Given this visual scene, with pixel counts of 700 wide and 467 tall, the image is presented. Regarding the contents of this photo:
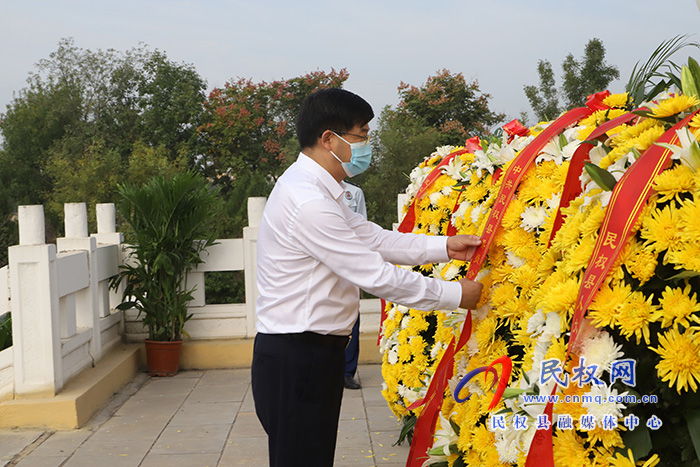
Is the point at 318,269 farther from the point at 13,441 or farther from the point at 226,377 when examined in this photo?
the point at 226,377

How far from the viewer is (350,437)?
4926 mm

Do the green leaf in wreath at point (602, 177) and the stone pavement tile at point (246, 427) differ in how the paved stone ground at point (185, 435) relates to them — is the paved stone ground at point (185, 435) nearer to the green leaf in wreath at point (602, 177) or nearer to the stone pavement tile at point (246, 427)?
the stone pavement tile at point (246, 427)

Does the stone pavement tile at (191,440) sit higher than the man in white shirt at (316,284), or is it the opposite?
the man in white shirt at (316,284)

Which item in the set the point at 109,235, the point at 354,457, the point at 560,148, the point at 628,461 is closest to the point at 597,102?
the point at 560,148

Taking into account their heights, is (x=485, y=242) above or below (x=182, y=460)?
above

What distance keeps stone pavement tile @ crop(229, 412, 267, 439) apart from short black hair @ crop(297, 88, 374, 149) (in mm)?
2858

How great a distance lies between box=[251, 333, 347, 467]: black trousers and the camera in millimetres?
2732

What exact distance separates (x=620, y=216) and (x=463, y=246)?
3.57 feet

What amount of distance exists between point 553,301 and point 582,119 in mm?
938

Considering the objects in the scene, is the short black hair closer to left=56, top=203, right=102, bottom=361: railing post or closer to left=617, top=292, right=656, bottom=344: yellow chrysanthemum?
left=617, top=292, right=656, bottom=344: yellow chrysanthemum

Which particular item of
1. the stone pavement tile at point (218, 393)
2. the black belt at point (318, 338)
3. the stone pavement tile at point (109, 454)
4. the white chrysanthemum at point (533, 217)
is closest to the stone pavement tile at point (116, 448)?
the stone pavement tile at point (109, 454)

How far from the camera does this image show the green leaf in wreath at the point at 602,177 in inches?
73.1

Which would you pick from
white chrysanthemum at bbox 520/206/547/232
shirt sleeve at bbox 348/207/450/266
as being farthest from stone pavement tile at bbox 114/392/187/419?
white chrysanthemum at bbox 520/206/547/232

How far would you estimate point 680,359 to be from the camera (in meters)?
1.57
